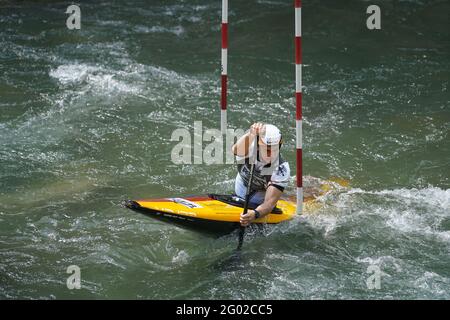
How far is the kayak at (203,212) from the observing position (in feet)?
22.2

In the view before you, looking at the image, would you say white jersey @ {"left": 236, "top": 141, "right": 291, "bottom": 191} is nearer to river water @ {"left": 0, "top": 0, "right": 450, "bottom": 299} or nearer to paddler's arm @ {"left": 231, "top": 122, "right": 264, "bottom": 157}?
paddler's arm @ {"left": 231, "top": 122, "right": 264, "bottom": 157}

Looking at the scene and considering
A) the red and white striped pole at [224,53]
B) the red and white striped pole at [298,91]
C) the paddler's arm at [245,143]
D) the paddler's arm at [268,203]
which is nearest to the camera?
the red and white striped pole at [298,91]

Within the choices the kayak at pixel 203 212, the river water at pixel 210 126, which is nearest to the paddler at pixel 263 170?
the kayak at pixel 203 212

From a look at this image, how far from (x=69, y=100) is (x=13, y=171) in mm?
1789

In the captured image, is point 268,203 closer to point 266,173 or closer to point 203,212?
point 266,173

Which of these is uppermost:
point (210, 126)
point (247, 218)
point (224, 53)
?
point (224, 53)

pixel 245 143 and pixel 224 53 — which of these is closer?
pixel 245 143

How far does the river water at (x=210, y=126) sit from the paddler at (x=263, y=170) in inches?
17.8

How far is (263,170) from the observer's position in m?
7.05

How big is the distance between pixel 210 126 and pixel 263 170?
8.82 feet

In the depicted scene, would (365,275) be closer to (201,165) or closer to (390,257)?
(390,257)

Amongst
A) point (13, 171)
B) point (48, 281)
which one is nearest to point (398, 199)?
point (48, 281)

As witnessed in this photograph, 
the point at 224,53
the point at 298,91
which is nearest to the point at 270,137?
the point at 298,91

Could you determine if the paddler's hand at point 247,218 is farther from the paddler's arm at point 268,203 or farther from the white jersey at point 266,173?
the white jersey at point 266,173
